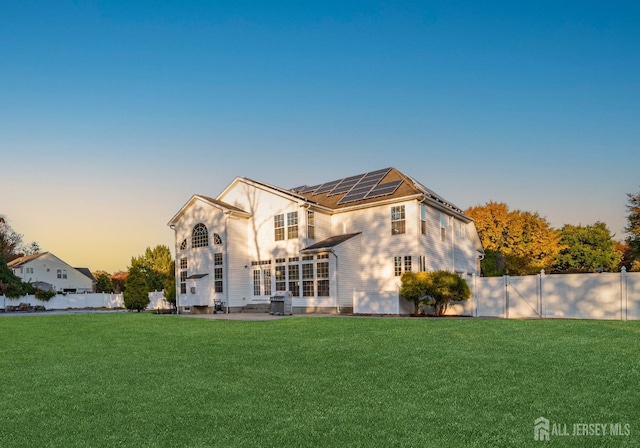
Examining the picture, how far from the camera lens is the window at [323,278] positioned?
2338 centimetres

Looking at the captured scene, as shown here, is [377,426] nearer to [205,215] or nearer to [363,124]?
[363,124]

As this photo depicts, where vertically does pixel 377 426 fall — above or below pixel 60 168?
below

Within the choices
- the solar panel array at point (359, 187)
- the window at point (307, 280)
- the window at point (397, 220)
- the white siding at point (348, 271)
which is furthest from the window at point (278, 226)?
the window at point (397, 220)

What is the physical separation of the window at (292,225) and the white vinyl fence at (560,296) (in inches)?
393

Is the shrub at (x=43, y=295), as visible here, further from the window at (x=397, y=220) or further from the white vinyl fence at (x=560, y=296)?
the white vinyl fence at (x=560, y=296)

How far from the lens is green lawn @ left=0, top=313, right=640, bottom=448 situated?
12.8ft

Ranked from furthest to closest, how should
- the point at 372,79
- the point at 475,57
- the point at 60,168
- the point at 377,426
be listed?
the point at 60,168, the point at 372,79, the point at 475,57, the point at 377,426

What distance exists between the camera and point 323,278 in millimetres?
23469

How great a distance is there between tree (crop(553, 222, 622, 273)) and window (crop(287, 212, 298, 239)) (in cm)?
4272

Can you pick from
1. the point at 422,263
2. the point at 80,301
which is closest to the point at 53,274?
the point at 80,301

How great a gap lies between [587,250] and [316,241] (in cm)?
4419

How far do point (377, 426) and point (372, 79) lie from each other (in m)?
18.9

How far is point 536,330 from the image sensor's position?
35.4ft

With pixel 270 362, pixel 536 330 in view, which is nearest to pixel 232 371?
pixel 270 362
